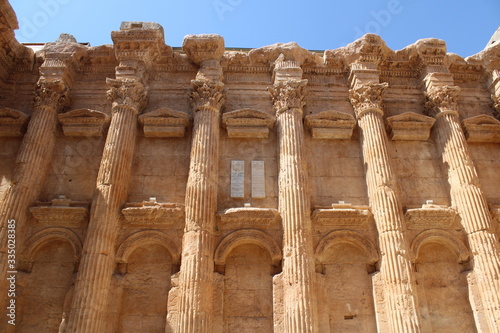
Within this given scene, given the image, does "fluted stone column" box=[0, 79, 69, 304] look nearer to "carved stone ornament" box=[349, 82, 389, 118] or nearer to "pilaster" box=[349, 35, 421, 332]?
"carved stone ornament" box=[349, 82, 389, 118]

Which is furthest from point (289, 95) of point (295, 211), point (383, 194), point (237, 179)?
point (383, 194)

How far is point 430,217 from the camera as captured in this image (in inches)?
435

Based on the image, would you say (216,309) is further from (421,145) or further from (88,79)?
(88,79)

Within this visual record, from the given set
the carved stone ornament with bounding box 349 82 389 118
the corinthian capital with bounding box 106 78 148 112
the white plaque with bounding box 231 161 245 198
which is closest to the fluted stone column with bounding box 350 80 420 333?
the carved stone ornament with bounding box 349 82 389 118

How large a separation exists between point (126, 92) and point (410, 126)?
894 centimetres

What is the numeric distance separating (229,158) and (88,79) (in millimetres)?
5802

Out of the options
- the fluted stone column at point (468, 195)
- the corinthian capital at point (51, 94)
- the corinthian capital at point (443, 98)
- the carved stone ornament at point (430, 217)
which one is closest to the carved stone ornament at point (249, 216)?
the carved stone ornament at point (430, 217)

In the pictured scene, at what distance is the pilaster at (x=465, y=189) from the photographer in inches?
393

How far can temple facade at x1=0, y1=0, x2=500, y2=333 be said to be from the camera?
10.1m

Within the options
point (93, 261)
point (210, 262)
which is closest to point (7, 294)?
point (93, 261)

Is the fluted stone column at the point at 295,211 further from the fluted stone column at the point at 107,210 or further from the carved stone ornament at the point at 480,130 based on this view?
the carved stone ornament at the point at 480,130

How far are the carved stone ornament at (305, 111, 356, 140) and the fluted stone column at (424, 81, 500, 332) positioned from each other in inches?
109

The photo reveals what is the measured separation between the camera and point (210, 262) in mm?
10227

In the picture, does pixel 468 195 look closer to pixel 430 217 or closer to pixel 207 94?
pixel 430 217
